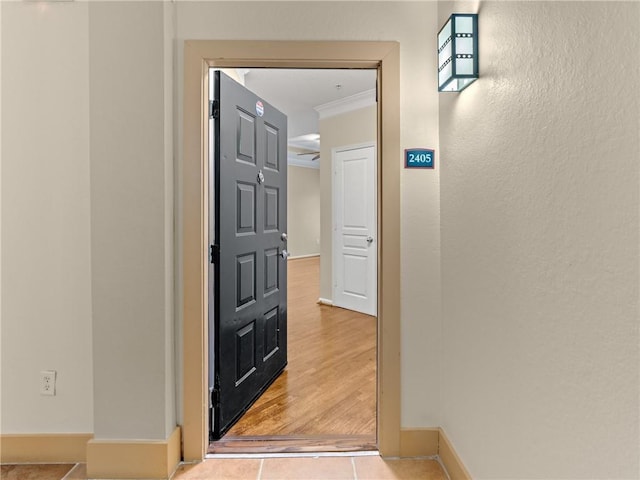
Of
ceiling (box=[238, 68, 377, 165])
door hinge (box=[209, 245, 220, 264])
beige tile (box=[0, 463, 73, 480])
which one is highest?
ceiling (box=[238, 68, 377, 165])

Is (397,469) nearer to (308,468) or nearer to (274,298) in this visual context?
(308,468)

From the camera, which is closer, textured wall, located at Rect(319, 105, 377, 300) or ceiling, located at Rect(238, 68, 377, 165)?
ceiling, located at Rect(238, 68, 377, 165)

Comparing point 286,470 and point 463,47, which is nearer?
point 463,47

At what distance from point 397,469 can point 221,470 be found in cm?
82

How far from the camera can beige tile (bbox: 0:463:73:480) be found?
165 cm

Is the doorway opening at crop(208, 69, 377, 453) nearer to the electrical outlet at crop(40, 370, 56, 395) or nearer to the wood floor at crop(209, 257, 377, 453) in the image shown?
the wood floor at crop(209, 257, 377, 453)

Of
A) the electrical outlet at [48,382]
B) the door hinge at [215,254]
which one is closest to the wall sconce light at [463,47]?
the door hinge at [215,254]

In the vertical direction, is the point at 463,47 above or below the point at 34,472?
above

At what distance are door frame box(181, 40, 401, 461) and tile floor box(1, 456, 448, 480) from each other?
8cm

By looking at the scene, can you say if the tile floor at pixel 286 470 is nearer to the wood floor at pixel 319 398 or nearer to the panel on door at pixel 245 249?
the wood floor at pixel 319 398

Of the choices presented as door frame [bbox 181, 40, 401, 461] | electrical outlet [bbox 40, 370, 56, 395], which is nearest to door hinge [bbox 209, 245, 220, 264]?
door frame [bbox 181, 40, 401, 461]

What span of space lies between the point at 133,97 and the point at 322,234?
11.6 ft

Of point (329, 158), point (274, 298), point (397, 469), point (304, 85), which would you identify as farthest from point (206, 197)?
point (329, 158)

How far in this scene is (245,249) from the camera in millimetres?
2256
